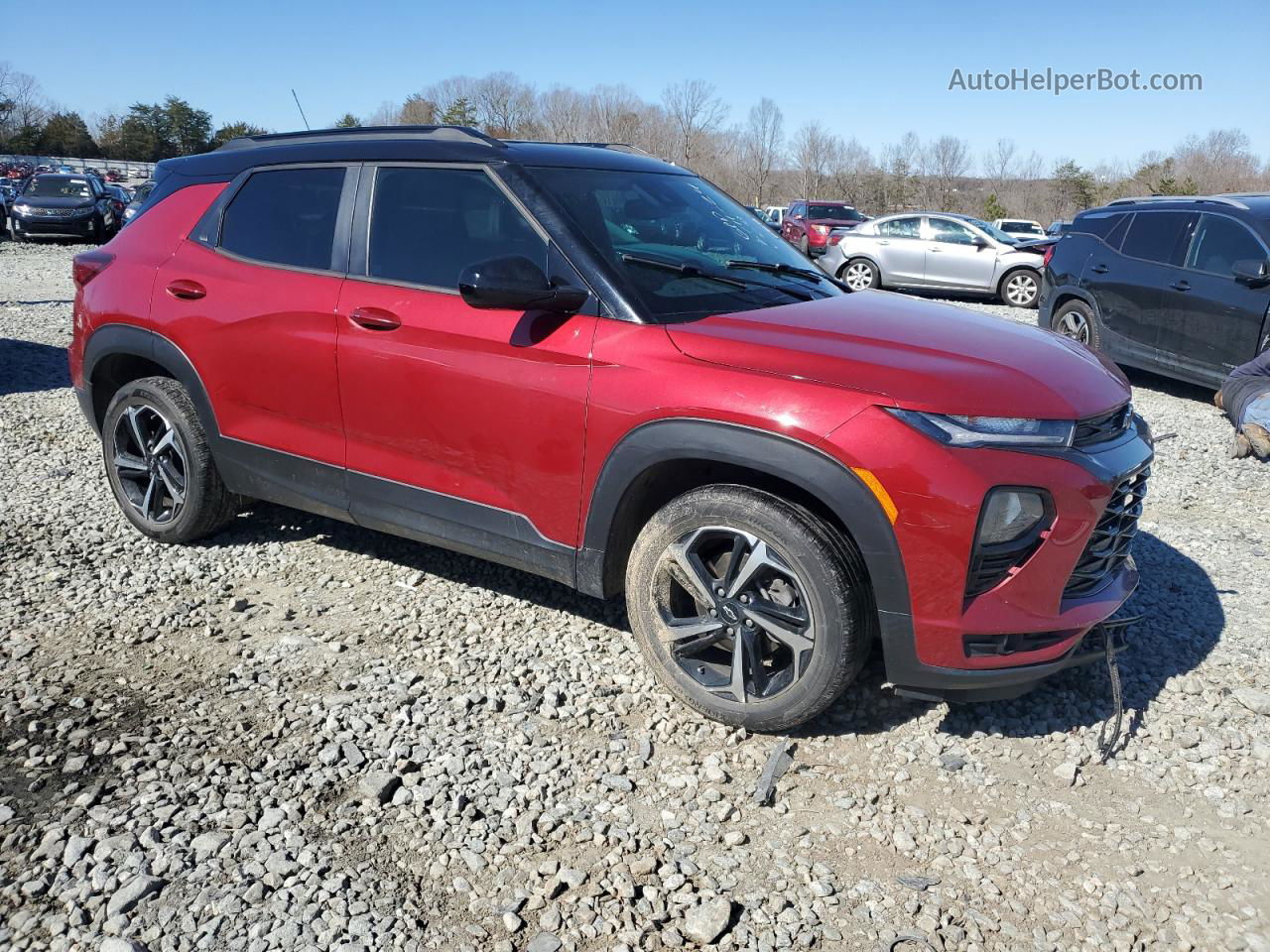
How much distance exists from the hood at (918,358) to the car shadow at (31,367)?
7268mm

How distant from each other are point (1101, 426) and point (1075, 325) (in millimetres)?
7629

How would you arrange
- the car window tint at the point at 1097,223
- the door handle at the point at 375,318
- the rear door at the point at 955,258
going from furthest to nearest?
the rear door at the point at 955,258 → the car window tint at the point at 1097,223 → the door handle at the point at 375,318

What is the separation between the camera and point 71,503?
17.6ft

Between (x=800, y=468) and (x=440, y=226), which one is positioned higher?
(x=440, y=226)

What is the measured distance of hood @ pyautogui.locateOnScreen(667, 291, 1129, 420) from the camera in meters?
2.85

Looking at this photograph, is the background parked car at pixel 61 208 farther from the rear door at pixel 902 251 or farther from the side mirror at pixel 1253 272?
the side mirror at pixel 1253 272

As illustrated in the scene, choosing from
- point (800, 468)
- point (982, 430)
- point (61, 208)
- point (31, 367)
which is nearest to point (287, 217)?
point (800, 468)

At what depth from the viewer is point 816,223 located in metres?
21.8

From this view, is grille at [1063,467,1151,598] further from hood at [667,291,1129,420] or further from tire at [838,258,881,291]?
tire at [838,258,881,291]

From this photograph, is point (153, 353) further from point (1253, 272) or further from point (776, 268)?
point (1253, 272)

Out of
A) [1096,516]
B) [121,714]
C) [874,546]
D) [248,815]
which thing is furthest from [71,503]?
[1096,516]

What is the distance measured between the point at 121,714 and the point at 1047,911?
3.00 metres

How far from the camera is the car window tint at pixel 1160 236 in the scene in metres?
8.74

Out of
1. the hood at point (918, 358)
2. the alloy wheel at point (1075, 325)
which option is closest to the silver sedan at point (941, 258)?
the alloy wheel at point (1075, 325)
